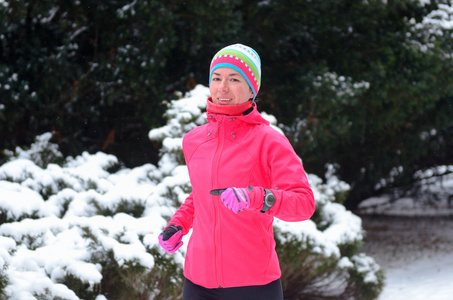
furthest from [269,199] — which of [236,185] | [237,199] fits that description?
[236,185]

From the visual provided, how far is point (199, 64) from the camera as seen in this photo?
316 inches

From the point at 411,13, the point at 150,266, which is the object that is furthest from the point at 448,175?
the point at 150,266

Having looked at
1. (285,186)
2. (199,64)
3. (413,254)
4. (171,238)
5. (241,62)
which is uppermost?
(199,64)

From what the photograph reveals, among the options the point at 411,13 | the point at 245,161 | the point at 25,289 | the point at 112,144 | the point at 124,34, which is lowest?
the point at 25,289

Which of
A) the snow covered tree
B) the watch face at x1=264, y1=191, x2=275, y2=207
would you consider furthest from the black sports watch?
the snow covered tree

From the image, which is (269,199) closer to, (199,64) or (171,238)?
(171,238)

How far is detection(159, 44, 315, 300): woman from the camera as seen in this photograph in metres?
2.00

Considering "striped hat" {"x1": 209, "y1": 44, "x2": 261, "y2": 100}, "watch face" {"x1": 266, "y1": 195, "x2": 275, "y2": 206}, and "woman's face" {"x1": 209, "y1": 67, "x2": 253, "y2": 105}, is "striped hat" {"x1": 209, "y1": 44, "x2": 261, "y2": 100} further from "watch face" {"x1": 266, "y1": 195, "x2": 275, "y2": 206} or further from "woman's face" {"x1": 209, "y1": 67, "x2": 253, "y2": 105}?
"watch face" {"x1": 266, "y1": 195, "x2": 275, "y2": 206}

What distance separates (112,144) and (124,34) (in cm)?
170

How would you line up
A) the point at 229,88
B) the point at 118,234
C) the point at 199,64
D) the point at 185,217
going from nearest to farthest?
the point at 229,88
the point at 185,217
the point at 118,234
the point at 199,64

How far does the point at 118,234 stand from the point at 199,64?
4.48 meters

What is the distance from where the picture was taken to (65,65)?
7523 millimetres

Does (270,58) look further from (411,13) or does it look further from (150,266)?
(150,266)

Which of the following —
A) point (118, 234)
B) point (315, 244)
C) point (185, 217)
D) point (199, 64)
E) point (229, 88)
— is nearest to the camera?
point (229, 88)
